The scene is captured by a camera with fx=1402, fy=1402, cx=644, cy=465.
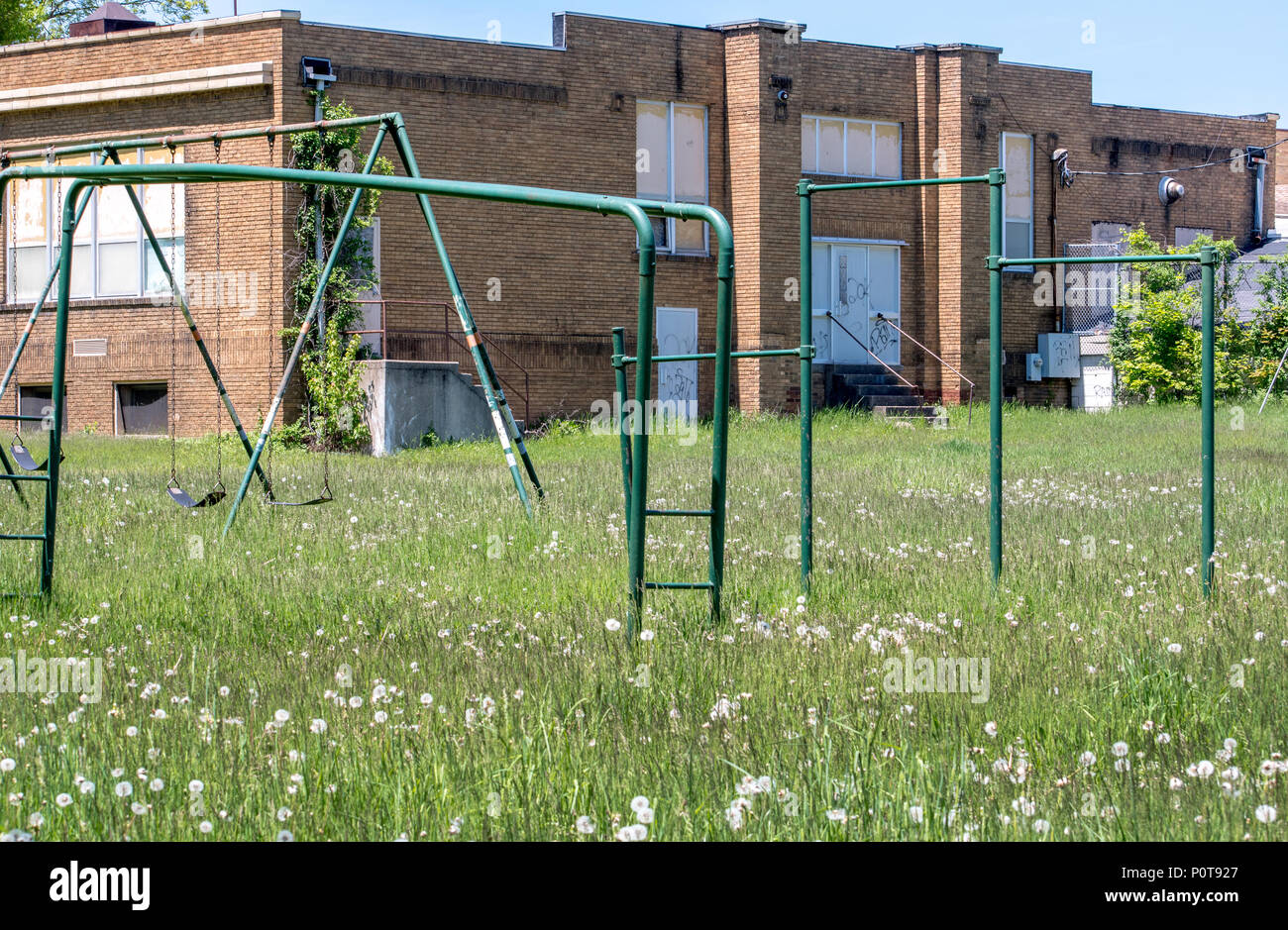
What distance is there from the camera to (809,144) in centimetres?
2991

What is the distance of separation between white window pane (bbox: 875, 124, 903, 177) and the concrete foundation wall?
36.8ft

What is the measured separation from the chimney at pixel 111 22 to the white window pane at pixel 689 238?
11091 mm

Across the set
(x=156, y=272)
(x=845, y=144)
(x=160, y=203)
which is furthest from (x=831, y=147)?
(x=156, y=272)

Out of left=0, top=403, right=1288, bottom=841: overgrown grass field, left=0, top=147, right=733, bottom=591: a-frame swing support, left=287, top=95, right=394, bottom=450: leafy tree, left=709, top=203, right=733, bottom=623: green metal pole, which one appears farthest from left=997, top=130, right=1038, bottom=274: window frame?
left=709, top=203, right=733, bottom=623: green metal pole

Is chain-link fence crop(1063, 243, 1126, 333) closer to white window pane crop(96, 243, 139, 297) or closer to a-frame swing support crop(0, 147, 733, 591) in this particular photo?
white window pane crop(96, 243, 139, 297)

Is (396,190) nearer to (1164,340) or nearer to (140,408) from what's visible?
(140,408)

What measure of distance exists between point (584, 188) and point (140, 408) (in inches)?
378

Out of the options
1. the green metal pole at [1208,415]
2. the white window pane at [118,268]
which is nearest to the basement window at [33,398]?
the white window pane at [118,268]

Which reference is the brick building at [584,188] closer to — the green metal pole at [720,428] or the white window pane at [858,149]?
the white window pane at [858,149]

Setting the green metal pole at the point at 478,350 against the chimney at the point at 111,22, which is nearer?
the green metal pole at the point at 478,350

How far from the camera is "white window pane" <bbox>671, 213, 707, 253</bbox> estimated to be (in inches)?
1149

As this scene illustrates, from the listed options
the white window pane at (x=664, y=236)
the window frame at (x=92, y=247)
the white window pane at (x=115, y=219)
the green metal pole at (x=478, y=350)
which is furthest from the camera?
the white window pane at (x=664, y=236)

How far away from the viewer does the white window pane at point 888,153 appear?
101 feet

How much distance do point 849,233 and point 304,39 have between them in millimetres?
12061
